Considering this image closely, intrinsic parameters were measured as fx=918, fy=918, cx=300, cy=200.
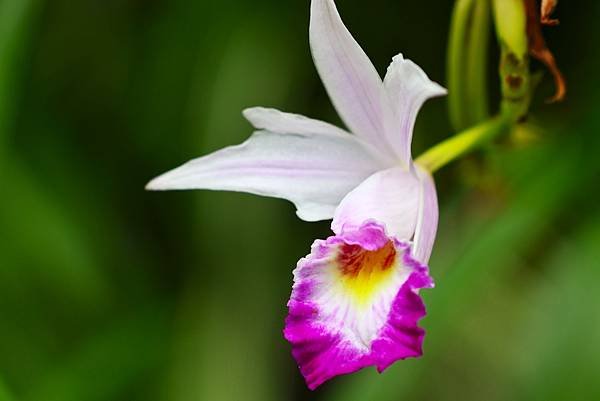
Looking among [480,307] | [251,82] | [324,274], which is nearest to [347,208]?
[324,274]

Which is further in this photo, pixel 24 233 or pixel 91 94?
pixel 91 94

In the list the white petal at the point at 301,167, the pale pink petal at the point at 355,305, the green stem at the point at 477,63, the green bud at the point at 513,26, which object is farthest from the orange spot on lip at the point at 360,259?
the green stem at the point at 477,63

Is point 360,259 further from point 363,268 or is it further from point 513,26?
point 513,26

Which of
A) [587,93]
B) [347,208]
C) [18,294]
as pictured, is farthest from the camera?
[18,294]

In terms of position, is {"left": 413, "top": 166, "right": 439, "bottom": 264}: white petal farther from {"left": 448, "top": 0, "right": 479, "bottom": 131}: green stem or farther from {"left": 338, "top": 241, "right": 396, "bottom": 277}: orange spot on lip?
{"left": 448, "top": 0, "right": 479, "bottom": 131}: green stem

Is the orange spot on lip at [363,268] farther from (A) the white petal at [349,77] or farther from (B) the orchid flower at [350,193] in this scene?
(A) the white petal at [349,77]

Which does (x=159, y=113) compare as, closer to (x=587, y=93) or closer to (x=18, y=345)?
(x=18, y=345)
